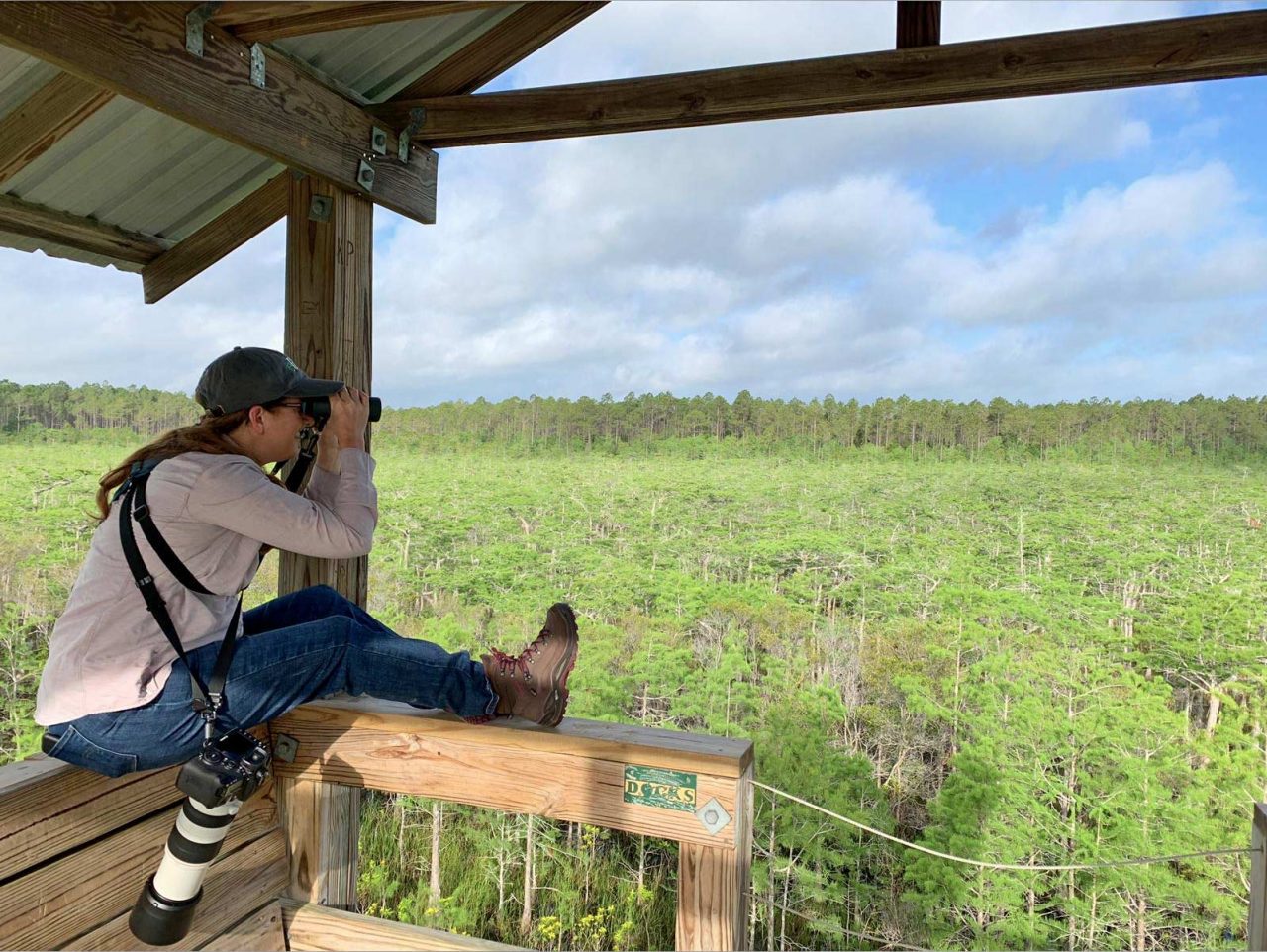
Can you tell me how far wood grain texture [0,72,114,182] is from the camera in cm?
164

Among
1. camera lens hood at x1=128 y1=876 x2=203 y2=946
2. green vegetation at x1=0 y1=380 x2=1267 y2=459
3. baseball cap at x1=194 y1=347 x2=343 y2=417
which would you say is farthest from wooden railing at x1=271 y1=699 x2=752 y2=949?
green vegetation at x1=0 y1=380 x2=1267 y2=459

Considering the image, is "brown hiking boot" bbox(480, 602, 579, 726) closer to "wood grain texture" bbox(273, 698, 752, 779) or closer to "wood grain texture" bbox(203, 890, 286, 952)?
"wood grain texture" bbox(273, 698, 752, 779)

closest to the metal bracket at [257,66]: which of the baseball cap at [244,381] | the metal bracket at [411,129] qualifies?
the metal bracket at [411,129]

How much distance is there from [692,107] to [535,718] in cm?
123

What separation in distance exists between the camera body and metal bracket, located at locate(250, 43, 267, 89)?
1.14 metres

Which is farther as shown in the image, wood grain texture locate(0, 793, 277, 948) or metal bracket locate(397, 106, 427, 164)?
metal bracket locate(397, 106, 427, 164)

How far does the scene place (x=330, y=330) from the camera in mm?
1875

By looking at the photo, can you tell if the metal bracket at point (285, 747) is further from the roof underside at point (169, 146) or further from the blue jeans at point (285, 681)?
the roof underside at point (169, 146)

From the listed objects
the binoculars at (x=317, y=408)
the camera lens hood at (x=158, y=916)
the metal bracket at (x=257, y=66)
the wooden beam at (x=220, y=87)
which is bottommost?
the camera lens hood at (x=158, y=916)

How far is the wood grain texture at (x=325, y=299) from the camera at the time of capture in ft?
6.16

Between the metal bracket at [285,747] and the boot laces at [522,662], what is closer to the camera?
the boot laces at [522,662]

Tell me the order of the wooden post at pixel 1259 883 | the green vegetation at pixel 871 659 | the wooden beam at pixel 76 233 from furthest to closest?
the green vegetation at pixel 871 659
the wooden beam at pixel 76 233
the wooden post at pixel 1259 883

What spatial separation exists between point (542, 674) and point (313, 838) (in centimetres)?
63

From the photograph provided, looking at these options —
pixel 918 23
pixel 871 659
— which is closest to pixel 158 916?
pixel 918 23
